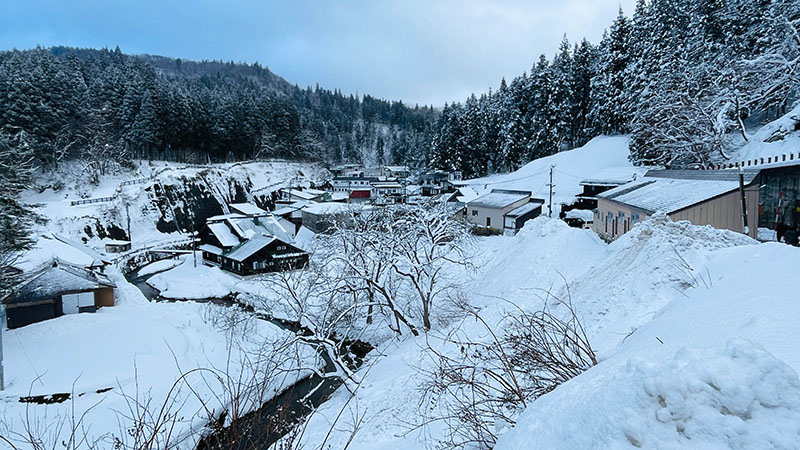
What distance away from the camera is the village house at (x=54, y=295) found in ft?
58.2

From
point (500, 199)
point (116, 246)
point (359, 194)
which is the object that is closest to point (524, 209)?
point (500, 199)

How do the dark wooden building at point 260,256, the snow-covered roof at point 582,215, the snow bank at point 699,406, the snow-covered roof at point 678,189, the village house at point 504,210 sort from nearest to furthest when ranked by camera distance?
the snow bank at point 699,406 → the snow-covered roof at point 678,189 → the snow-covered roof at point 582,215 → the dark wooden building at point 260,256 → the village house at point 504,210

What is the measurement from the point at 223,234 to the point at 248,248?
4575 millimetres

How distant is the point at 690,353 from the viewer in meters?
2.14

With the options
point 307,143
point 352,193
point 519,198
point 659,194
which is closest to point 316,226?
point 352,193

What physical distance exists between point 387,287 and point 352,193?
37181mm

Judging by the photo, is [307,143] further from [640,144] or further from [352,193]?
[640,144]

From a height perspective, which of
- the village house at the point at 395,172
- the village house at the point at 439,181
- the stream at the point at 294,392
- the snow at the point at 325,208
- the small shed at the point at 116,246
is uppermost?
the village house at the point at 395,172

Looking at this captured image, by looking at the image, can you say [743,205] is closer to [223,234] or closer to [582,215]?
[582,215]

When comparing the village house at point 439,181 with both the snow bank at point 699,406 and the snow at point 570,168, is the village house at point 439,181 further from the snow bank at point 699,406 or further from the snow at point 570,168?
the snow bank at point 699,406

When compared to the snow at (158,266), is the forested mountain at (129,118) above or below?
above

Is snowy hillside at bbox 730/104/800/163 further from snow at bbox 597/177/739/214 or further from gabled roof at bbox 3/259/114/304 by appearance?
gabled roof at bbox 3/259/114/304

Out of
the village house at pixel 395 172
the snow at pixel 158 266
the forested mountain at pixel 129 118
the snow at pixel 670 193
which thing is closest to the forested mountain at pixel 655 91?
the snow at pixel 670 193

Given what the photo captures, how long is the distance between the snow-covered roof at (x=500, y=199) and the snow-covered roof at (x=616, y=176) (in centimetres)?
552
